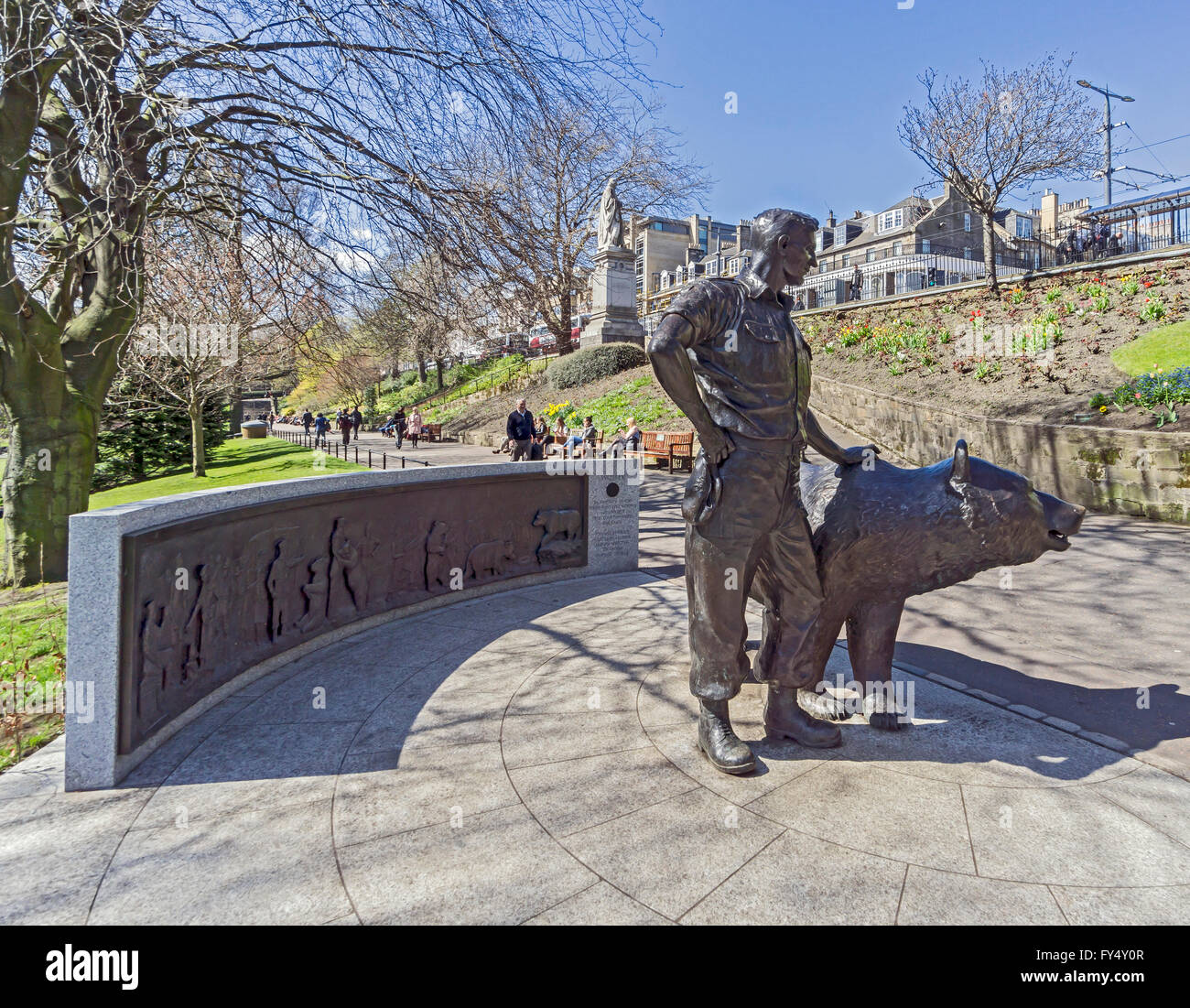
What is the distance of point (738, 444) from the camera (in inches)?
140

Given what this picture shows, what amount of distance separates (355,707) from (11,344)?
649 cm

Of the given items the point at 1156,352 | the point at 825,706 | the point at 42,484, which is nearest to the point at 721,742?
the point at 825,706

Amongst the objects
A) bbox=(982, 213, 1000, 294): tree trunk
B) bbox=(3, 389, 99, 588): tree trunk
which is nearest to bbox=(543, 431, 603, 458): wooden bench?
bbox=(3, 389, 99, 588): tree trunk

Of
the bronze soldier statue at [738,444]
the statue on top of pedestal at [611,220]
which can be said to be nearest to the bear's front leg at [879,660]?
the bronze soldier statue at [738,444]

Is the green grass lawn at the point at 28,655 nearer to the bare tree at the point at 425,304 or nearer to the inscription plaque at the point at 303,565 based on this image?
the inscription plaque at the point at 303,565

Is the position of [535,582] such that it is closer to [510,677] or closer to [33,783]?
[510,677]

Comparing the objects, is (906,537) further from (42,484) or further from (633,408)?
(633,408)

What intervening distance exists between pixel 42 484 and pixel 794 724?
8.85m

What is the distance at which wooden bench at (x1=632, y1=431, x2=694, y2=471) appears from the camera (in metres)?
18.0

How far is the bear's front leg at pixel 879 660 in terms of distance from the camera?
4199mm

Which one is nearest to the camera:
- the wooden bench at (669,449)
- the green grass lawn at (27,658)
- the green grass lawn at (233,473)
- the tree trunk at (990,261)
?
the green grass lawn at (27,658)

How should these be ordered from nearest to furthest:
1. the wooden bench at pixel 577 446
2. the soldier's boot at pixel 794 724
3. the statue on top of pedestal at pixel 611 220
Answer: the soldier's boot at pixel 794 724 → the wooden bench at pixel 577 446 → the statue on top of pedestal at pixel 611 220

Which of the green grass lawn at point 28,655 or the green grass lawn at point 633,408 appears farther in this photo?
the green grass lawn at point 633,408

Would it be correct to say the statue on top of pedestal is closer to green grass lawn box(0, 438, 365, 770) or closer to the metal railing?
the metal railing
